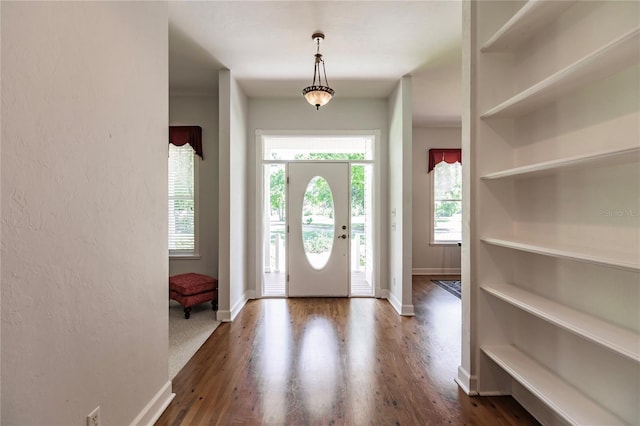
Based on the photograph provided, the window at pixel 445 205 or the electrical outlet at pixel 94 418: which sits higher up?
the window at pixel 445 205

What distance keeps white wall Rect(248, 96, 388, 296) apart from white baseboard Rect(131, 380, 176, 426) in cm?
229

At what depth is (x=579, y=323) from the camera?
134cm

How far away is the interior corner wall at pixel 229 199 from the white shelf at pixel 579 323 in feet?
8.58

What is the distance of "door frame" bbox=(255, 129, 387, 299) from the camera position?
164 inches

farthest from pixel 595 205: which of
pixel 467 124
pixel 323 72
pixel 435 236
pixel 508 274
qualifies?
pixel 435 236

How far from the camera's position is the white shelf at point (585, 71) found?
1.08m

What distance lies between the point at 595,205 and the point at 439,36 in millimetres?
2110

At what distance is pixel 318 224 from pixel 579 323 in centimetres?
324

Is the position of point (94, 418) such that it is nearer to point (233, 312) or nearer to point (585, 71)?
point (233, 312)

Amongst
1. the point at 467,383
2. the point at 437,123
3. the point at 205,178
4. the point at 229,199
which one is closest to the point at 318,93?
the point at 229,199

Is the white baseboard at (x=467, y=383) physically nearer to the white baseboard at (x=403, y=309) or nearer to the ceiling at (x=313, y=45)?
the white baseboard at (x=403, y=309)

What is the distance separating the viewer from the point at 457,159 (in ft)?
18.7

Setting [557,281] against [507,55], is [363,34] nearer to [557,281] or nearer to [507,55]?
[507,55]

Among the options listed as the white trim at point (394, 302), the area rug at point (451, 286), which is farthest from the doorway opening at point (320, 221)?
the area rug at point (451, 286)
